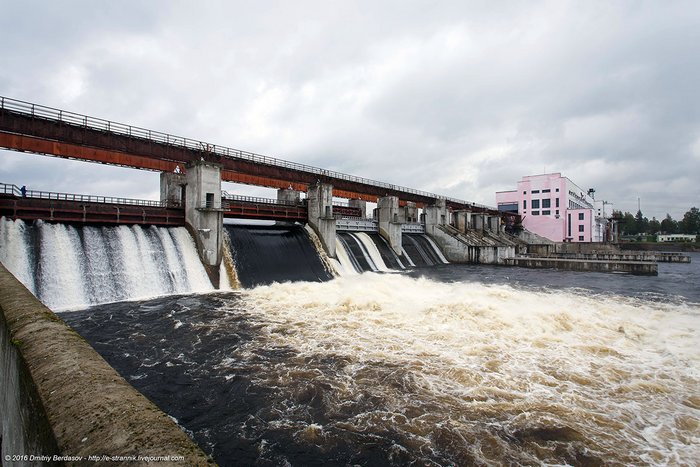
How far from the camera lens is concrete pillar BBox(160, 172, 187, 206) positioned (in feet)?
79.2

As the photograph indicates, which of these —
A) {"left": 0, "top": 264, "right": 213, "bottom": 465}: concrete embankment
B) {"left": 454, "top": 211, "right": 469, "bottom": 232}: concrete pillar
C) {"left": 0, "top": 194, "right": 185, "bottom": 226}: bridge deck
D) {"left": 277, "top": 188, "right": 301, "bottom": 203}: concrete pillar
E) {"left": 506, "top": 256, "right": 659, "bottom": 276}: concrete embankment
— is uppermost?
{"left": 277, "top": 188, "right": 301, "bottom": 203}: concrete pillar

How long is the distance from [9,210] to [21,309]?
15135mm

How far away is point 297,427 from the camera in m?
6.29

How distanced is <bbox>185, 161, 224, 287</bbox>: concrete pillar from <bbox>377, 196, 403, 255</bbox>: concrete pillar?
18.8 meters

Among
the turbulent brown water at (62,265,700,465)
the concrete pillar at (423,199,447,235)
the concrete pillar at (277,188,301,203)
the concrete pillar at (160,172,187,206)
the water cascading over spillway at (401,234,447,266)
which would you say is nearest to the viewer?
the turbulent brown water at (62,265,700,465)

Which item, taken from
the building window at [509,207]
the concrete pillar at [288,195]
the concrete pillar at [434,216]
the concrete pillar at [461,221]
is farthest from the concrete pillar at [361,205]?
the building window at [509,207]

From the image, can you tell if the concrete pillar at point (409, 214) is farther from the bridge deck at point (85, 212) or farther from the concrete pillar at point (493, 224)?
the bridge deck at point (85, 212)

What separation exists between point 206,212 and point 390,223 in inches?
793

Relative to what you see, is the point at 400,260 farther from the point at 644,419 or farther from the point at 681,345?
the point at 644,419

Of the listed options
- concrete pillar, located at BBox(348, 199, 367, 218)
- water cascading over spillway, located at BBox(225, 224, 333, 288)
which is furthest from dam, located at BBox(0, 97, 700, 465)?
concrete pillar, located at BBox(348, 199, 367, 218)

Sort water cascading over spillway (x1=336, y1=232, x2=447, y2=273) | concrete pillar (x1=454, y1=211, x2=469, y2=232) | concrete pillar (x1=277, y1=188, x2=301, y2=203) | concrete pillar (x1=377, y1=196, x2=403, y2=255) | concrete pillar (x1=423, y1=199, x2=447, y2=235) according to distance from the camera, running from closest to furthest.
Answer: water cascading over spillway (x1=336, y1=232, x2=447, y2=273) < concrete pillar (x1=277, y1=188, x2=301, y2=203) < concrete pillar (x1=377, y1=196, x2=403, y2=255) < concrete pillar (x1=423, y1=199, x2=447, y2=235) < concrete pillar (x1=454, y1=211, x2=469, y2=232)

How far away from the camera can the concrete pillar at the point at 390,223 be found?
3591 centimetres

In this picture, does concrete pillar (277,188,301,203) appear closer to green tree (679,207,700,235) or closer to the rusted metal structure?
the rusted metal structure

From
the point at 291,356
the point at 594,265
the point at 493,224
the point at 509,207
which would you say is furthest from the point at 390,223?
the point at 509,207
